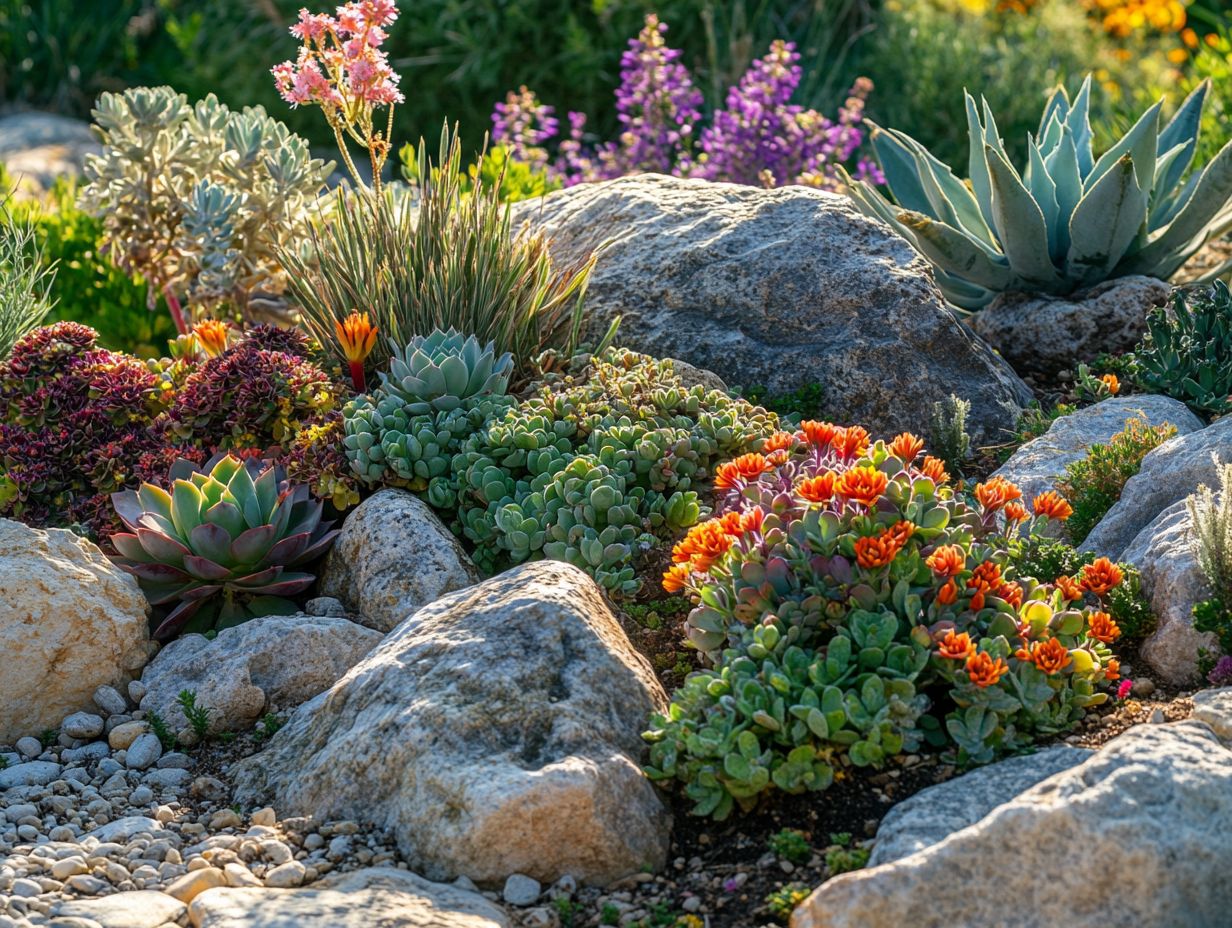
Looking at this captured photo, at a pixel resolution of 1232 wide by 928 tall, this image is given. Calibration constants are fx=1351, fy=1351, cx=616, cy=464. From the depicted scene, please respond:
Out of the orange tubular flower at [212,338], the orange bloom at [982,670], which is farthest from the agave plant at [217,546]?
the orange bloom at [982,670]

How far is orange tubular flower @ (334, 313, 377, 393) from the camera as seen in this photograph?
16.4 ft

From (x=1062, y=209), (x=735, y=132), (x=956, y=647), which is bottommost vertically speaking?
(x=956, y=647)

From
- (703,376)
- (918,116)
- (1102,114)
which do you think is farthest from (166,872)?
(1102,114)

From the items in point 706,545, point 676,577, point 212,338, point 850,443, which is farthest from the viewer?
point 212,338

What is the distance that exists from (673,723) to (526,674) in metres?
0.39

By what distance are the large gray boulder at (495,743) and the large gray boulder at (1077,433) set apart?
1723 mm

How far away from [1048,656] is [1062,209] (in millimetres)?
3542

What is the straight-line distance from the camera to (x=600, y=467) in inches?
170

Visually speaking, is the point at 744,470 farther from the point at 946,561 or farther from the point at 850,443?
the point at 946,561

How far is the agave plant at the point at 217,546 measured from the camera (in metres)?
4.31

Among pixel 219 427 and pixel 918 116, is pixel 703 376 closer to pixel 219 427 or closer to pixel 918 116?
pixel 219 427

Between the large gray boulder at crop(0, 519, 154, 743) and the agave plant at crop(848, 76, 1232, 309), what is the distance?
3.69 meters

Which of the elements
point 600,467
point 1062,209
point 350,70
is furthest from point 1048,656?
point 1062,209

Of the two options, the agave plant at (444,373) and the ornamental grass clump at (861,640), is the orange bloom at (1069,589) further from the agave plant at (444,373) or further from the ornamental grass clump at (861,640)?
the agave plant at (444,373)
